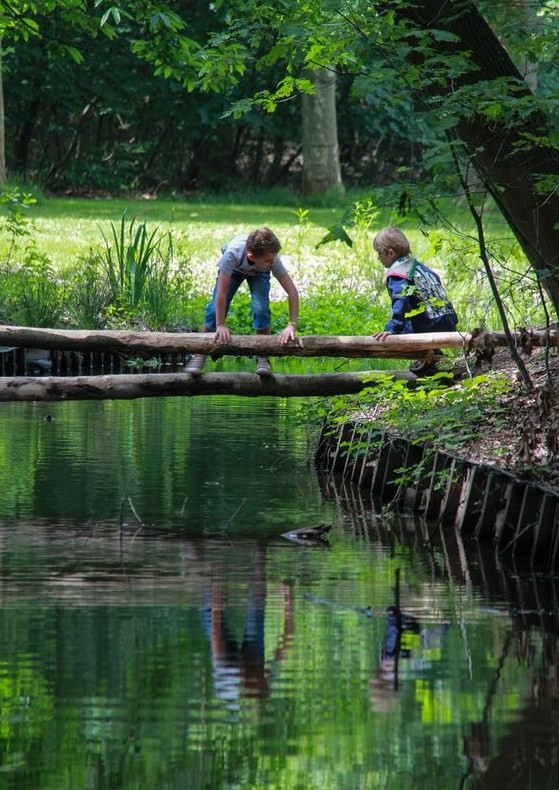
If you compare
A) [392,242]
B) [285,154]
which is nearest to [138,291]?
[392,242]

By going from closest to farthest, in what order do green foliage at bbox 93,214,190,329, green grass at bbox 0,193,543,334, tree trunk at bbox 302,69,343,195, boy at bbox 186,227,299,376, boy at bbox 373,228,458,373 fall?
boy at bbox 186,227,299,376
boy at bbox 373,228,458,373
green grass at bbox 0,193,543,334
green foliage at bbox 93,214,190,329
tree trunk at bbox 302,69,343,195

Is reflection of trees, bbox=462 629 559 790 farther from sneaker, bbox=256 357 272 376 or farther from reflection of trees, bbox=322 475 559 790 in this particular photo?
sneaker, bbox=256 357 272 376

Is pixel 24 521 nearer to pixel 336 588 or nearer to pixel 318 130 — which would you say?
pixel 336 588

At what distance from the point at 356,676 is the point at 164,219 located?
2176cm

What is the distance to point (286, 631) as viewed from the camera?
21.7 feet

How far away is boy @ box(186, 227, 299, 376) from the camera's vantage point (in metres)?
10.9

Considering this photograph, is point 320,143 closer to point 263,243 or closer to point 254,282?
point 254,282

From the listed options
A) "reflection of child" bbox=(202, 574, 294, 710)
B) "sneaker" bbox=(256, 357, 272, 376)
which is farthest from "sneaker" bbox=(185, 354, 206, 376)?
"reflection of child" bbox=(202, 574, 294, 710)

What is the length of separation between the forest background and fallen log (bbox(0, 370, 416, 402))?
1.45m

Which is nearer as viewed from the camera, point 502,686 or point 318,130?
point 502,686

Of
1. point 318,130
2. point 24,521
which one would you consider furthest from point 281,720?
point 318,130

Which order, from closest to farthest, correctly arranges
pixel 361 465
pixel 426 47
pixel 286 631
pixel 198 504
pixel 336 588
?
pixel 286 631
pixel 336 588
pixel 426 47
pixel 198 504
pixel 361 465

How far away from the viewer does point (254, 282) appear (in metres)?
11.7

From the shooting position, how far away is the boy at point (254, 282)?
1091cm
